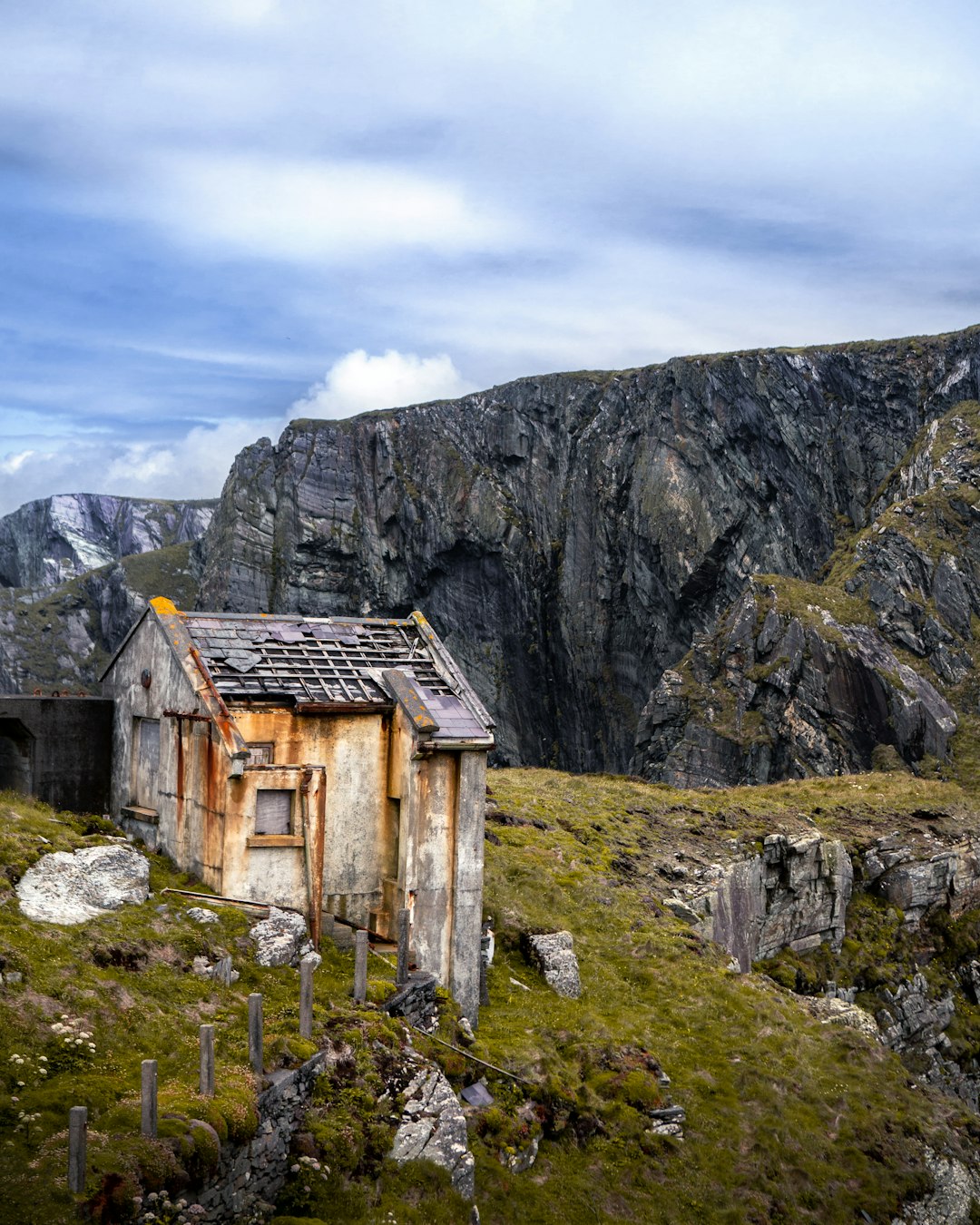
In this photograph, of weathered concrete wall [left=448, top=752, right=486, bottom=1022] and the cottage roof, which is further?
the cottage roof

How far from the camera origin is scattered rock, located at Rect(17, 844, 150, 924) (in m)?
20.5

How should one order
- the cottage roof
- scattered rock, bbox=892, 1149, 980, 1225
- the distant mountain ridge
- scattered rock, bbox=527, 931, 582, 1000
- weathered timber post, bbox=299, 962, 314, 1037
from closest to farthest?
1. weathered timber post, bbox=299, 962, 314, 1037
2. scattered rock, bbox=892, 1149, 980, 1225
3. the cottage roof
4. scattered rock, bbox=527, 931, 582, 1000
5. the distant mountain ridge

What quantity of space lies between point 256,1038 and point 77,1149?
4182 millimetres

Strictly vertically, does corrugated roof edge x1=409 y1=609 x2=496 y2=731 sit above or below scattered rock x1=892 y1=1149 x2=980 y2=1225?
above

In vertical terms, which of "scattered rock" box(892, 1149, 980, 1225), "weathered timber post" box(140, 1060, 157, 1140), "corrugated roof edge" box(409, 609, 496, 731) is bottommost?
"scattered rock" box(892, 1149, 980, 1225)

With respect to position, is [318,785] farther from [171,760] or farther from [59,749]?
[59,749]

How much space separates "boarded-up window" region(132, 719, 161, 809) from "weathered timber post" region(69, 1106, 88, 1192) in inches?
532

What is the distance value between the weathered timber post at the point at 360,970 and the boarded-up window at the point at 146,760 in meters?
7.55

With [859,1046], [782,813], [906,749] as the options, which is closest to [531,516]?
[906,749]

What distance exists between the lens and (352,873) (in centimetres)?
2534

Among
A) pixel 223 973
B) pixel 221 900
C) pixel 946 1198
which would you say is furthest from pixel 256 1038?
pixel 946 1198

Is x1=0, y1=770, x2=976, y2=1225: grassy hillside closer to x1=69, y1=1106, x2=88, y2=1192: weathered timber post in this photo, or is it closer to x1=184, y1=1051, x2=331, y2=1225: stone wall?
x1=69, y1=1106, x2=88, y2=1192: weathered timber post

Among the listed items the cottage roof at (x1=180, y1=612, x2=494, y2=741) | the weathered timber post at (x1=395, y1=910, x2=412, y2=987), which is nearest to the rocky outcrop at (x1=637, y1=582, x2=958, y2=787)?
the cottage roof at (x1=180, y1=612, x2=494, y2=741)

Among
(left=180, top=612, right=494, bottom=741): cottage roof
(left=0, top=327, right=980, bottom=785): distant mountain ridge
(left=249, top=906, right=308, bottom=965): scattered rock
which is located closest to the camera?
(left=249, top=906, right=308, bottom=965): scattered rock
